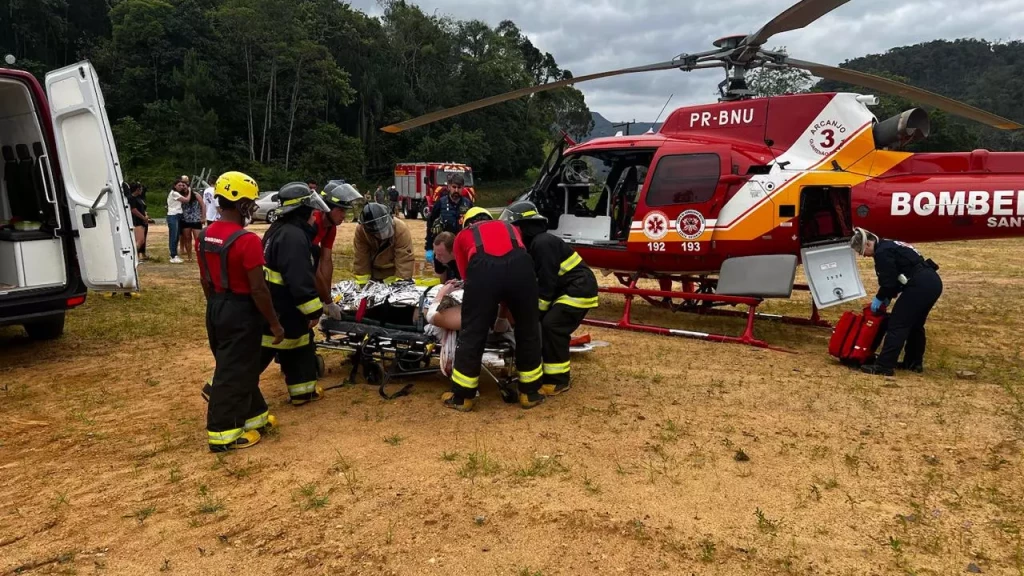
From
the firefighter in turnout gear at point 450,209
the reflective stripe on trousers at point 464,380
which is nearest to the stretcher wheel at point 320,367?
the reflective stripe on trousers at point 464,380

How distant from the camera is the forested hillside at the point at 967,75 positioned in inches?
1914

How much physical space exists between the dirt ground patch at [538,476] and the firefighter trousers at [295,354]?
0.61 feet

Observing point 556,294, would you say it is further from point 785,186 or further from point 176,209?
point 176,209

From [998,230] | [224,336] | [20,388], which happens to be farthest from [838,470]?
[20,388]

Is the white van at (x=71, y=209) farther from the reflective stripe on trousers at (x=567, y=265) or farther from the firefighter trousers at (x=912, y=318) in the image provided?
the firefighter trousers at (x=912, y=318)

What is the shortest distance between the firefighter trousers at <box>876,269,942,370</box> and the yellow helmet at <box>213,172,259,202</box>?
5287mm

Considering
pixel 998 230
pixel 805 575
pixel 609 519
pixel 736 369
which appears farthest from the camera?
pixel 998 230

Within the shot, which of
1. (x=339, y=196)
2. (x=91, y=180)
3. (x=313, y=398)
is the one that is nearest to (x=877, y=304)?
(x=339, y=196)

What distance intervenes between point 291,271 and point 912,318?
511cm

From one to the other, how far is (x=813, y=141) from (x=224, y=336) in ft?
19.8

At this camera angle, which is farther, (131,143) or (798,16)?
(131,143)

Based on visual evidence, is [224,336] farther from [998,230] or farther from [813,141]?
[998,230]

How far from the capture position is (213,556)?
2.82 metres

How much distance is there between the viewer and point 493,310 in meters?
4.41
